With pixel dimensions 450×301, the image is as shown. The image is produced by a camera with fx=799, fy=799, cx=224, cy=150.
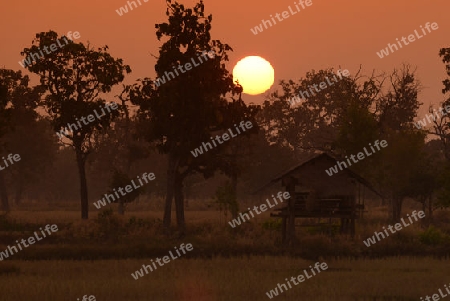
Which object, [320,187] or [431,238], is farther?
[320,187]

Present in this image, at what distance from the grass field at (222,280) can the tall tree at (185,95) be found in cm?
1877

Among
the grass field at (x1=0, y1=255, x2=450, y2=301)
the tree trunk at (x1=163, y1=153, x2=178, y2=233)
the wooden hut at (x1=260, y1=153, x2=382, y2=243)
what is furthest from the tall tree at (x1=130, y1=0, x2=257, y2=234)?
the grass field at (x1=0, y1=255, x2=450, y2=301)

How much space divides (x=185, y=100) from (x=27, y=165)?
61.2 meters

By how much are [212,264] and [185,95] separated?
72.3 ft

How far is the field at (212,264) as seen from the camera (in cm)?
2753

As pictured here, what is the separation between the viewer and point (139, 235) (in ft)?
161

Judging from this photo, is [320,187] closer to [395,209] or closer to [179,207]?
[179,207]

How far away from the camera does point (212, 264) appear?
1439 inches

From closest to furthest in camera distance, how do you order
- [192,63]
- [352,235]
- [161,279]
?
[161,279] < [352,235] < [192,63]

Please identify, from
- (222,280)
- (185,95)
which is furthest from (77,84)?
(222,280)

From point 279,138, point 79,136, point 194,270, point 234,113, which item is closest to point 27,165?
point 279,138

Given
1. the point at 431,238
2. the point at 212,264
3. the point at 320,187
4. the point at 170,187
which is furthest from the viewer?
the point at 170,187

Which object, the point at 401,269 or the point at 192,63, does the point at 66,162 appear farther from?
the point at 401,269

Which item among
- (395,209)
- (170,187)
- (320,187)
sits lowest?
(395,209)
